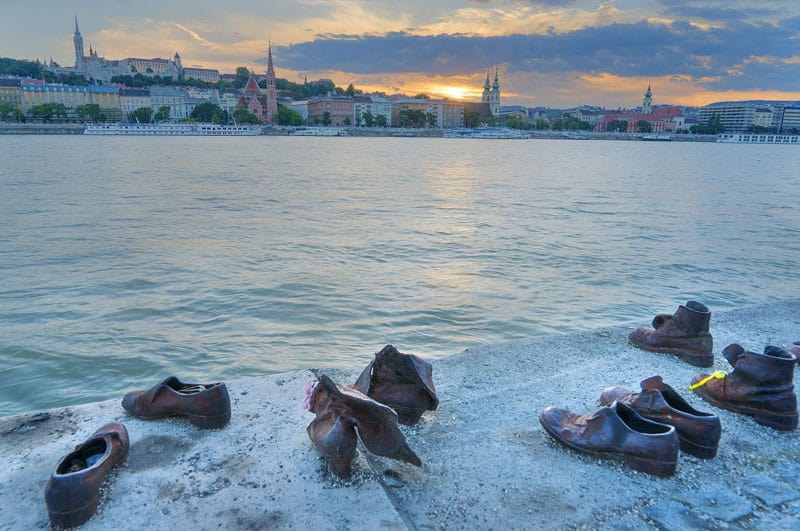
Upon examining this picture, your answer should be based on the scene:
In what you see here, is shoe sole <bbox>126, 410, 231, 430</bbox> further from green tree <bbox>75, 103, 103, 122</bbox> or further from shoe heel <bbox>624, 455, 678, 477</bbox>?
green tree <bbox>75, 103, 103, 122</bbox>

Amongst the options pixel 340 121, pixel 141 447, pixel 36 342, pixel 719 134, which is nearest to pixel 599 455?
pixel 141 447

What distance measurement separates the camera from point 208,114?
479 feet

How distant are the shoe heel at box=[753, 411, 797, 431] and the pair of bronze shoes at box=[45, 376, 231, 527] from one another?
112 inches

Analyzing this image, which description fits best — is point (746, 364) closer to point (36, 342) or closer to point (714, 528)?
point (714, 528)

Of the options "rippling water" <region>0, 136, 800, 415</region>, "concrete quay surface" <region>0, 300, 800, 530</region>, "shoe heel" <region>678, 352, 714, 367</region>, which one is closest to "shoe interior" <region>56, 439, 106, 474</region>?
A: "concrete quay surface" <region>0, 300, 800, 530</region>

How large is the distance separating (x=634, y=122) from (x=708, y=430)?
8057 inches

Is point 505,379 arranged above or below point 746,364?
below

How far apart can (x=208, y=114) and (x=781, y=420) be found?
158 m

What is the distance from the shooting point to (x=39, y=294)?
26.6ft

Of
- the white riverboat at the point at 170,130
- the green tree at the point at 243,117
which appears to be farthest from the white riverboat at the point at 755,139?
the green tree at the point at 243,117

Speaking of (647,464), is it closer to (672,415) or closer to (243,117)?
(672,415)

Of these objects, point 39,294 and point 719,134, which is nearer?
point 39,294

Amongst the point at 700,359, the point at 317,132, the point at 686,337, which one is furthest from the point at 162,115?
the point at 700,359

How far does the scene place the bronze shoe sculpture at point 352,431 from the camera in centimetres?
235
